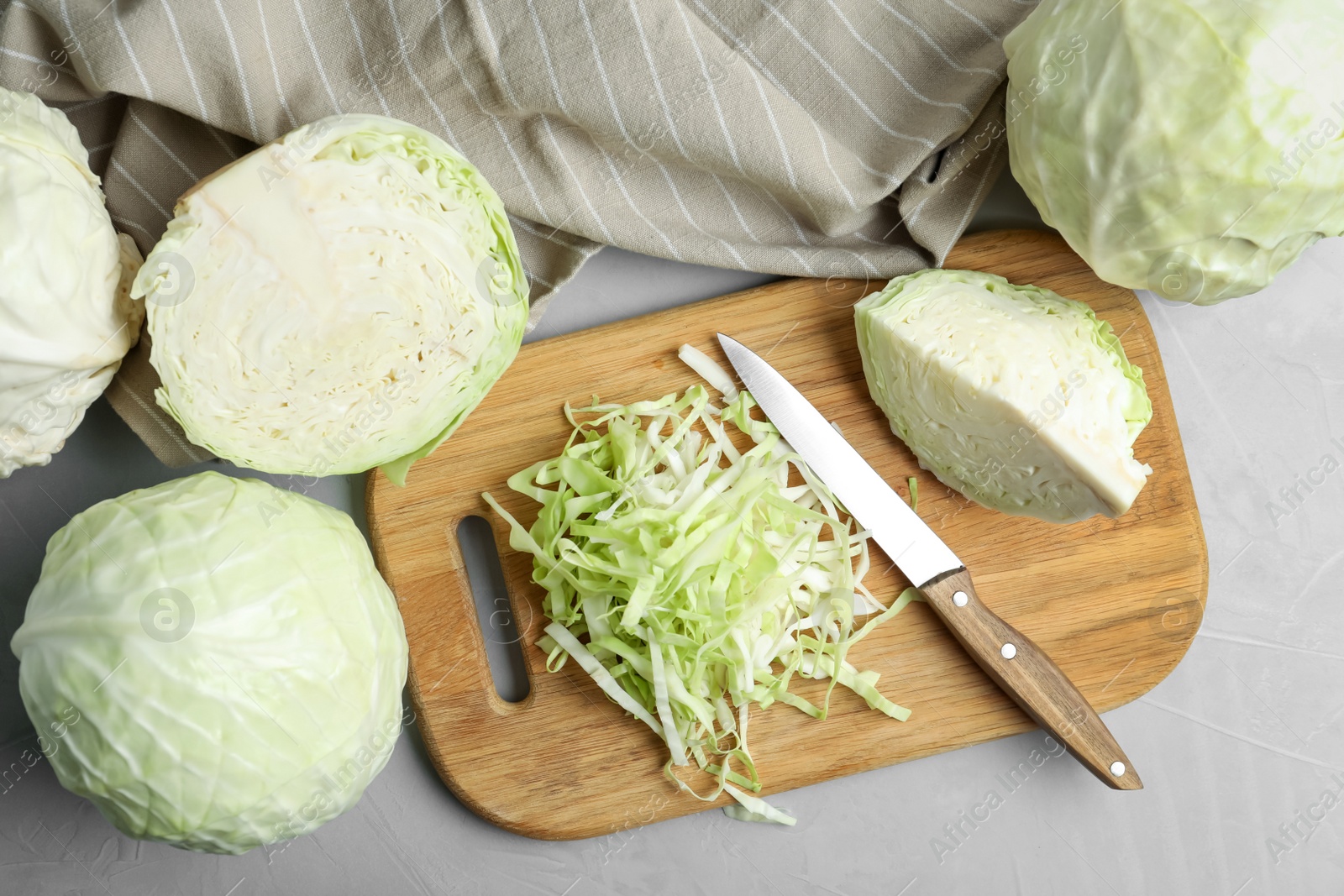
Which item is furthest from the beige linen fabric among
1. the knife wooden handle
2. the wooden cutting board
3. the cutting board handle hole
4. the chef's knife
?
the knife wooden handle

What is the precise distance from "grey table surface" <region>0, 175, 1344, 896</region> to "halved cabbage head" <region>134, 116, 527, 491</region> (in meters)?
0.36

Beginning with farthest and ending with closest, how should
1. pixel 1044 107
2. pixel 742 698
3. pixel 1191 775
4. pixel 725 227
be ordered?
pixel 1191 775
pixel 725 227
pixel 742 698
pixel 1044 107

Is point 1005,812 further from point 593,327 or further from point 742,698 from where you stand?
point 593,327

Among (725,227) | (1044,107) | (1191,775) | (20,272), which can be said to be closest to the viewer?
(20,272)

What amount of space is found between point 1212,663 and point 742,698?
3.74 feet

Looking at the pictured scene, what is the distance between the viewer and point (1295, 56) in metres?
1.53

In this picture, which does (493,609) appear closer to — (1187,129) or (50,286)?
(50,286)

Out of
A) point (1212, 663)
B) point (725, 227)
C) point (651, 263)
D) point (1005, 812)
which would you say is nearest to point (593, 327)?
point (651, 263)

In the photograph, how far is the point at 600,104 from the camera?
173 centimetres

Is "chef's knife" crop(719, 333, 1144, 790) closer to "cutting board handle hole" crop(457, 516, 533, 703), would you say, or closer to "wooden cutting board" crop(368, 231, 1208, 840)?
"wooden cutting board" crop(368, 231, 1208, 840)

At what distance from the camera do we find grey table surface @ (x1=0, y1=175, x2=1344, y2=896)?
192 centimetres

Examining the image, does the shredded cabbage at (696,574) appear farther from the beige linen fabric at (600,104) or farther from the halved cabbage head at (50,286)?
the halved cabbage head at (50,286)

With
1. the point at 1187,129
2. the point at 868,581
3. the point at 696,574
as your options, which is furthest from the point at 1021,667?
the point at 1187,129

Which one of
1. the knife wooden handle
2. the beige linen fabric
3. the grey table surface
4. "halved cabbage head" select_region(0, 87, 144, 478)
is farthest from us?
the grey table surface
